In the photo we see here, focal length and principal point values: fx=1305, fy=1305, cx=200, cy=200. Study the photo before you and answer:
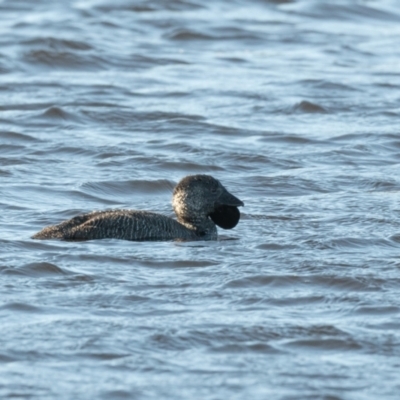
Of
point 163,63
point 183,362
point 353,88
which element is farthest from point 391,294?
point 163,63

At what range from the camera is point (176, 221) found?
11.2 meters

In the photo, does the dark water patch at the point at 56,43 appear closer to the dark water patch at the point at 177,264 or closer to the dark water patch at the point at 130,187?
the dark water patch at the point at 130,187

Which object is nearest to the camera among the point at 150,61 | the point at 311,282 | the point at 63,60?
the point at 311,282

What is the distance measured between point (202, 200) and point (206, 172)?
10.9 feet

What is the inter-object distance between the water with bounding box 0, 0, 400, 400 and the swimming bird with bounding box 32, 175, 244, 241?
5.0 inches

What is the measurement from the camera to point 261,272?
9.97m

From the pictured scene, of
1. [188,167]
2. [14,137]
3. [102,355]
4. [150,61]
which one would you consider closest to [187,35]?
[150,61]

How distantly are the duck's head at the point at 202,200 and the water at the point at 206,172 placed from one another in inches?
11.8

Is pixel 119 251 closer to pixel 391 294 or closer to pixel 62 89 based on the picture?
pixel 391 294

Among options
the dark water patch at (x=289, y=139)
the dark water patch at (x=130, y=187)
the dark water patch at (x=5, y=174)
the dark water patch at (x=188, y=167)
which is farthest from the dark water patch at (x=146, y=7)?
the dark water patch at (x=130, y=187)

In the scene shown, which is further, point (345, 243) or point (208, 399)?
point (345, 243)

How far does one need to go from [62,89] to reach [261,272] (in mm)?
10319

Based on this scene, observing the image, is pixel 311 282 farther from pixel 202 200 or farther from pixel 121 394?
pixel 121 394

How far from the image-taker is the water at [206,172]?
7.89m
